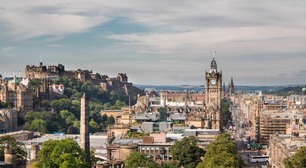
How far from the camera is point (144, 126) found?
118312 millimetres

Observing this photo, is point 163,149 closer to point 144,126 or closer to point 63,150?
point 144,126

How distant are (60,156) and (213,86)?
10311cm

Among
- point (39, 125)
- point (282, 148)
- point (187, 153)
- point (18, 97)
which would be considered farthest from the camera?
point (18, 97)

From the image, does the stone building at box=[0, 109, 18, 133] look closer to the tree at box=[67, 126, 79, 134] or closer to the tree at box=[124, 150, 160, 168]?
the tree at box=[67, 126, 79, 134]

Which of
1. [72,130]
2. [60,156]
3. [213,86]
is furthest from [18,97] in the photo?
[60,156]

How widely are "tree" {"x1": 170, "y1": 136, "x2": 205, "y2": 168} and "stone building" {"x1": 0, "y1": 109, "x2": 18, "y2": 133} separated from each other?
3695 inches

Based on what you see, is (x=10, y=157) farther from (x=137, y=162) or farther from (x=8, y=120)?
(x=8, y=120)

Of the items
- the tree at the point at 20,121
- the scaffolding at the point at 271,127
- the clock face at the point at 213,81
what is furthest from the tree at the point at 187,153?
the tree at the point at 20,121

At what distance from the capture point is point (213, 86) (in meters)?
167

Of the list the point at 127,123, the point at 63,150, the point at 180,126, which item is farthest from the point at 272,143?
the point at 63,150

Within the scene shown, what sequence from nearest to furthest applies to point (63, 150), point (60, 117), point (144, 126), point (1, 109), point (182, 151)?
point (63, 150) → point (182, 151) → point (144, 126) → point (1, 109) → point (60, 117)

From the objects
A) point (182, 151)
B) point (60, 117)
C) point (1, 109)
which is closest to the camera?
point (182, 151)

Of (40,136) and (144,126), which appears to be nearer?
(144,126)

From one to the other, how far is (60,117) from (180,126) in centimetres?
8518
